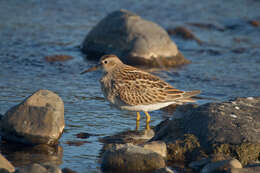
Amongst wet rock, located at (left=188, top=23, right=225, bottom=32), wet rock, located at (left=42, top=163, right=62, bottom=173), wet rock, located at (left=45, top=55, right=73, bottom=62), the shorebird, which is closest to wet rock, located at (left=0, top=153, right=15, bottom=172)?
wet rock, located at (left=42, top=163, right=62, bottom=173)

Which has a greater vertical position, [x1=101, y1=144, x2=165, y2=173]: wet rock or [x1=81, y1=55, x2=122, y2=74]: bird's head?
[x1=81, y1=55, x2=122, y2=74]: bird's head

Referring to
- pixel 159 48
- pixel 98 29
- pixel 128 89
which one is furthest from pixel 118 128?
pixel 98 29

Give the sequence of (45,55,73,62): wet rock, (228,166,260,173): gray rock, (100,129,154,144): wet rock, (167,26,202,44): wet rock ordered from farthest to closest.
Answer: (167,26,202,44): wet rock, (45,55,73,62): wet rock, (100,129,154,144): wet rock, (228,166,260,173): gray rock

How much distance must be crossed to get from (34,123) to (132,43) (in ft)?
21.8

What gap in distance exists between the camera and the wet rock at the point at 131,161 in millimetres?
6539

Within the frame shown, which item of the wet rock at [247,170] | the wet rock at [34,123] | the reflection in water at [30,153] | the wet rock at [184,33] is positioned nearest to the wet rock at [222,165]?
the wet rock at [247,170]

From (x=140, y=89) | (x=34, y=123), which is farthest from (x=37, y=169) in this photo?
(x=140, y=89)

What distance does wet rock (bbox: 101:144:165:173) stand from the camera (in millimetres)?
6539

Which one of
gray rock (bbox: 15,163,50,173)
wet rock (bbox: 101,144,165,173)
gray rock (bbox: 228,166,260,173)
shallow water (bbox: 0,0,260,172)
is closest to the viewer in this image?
gray rock (bbox: 15,163,50,173)

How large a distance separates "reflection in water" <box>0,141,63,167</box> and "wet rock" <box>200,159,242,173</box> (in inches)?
82.1

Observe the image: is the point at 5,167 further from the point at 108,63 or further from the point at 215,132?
the point at 108,63

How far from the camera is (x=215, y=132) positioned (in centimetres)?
712

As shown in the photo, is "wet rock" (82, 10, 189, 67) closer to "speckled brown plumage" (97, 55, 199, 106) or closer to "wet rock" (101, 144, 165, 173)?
"speckled brown plumage" (97, 55, 199, 106)

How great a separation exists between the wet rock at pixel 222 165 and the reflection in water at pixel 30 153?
2085mm
